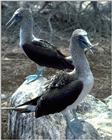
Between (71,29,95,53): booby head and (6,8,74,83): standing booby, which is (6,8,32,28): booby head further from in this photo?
(71,29,95,53): booby head

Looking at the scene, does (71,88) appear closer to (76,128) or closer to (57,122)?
(76,128)

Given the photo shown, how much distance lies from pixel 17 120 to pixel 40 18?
5536mm

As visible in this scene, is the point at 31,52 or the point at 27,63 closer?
the point at 31,52

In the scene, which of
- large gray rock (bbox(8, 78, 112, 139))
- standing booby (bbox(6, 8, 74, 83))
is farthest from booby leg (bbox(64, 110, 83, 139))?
standing booby (bbox(6, 8, 74, 83))

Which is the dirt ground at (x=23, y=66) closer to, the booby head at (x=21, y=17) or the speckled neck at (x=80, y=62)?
the booby head at (x=21, y=17)

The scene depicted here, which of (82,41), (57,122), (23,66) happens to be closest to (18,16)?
(57,122)

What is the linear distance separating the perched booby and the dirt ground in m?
2.39

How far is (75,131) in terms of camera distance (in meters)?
6.85

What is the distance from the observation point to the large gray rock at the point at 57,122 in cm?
696

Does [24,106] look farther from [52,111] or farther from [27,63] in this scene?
[27,63]

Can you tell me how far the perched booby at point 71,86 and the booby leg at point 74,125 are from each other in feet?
0.61

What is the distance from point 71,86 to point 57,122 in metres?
0.75

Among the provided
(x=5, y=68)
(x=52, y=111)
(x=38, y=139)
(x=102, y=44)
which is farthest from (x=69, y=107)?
(x=102, y=44)

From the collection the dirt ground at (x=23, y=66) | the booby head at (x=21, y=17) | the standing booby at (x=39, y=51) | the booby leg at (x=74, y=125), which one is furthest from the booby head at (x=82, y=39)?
the dirt ground at (x=23, y=66)
